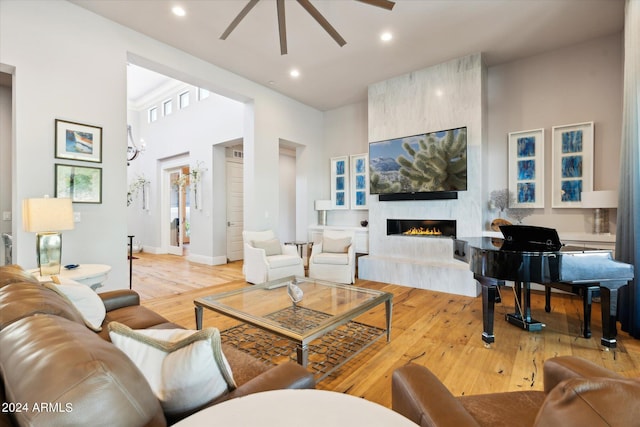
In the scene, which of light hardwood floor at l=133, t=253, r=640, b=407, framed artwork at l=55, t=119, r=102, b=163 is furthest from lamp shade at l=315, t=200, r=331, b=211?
framed artwork at l=55, t=119, r=102, b=163

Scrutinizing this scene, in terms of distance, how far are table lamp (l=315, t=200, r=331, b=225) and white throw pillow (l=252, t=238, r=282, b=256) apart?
1.71m

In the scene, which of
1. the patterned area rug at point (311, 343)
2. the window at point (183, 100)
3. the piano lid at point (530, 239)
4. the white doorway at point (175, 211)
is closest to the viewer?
the patterned area rug at point (311, 343)

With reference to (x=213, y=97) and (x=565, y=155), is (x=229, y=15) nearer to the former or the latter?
(x=213, y=97)

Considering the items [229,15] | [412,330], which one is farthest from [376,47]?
[412,330]

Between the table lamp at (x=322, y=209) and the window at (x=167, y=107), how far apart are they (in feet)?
15.8

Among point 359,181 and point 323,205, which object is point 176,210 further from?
point 359,181

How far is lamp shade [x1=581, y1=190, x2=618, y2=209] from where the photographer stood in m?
3.49

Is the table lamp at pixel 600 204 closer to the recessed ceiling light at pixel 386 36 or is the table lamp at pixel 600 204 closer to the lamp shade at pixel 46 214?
the recessed ceiling light at pixel 386 36

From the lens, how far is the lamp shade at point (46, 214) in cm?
241

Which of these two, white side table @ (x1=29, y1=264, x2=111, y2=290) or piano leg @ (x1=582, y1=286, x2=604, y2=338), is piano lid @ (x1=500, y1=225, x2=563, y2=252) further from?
white side table @ (x1=29, y1=264, x2=111, y2=290)

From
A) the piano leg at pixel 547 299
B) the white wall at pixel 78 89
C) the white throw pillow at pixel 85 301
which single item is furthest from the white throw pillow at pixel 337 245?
the white throw pillow at pixel 85 301

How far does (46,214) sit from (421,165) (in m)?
4.59

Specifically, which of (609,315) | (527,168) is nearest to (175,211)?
(527,168)

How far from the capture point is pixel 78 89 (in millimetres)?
3221
